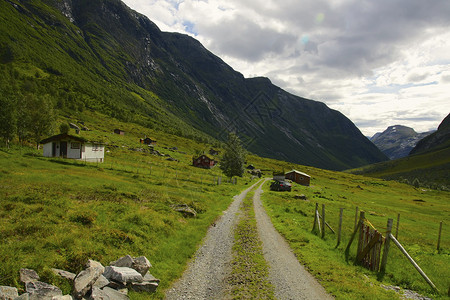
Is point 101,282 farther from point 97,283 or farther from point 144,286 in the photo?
point 144,286

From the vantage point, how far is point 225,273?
1243 centimetres

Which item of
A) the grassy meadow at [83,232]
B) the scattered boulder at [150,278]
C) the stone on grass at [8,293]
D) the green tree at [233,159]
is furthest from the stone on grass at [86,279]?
the green tree at [233,159]

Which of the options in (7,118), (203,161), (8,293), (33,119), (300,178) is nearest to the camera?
(8,293)

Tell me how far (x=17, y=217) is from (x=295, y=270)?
1636cm

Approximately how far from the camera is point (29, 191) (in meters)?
20.5

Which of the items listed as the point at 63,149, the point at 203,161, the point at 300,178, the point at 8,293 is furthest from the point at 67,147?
the point at 300,178

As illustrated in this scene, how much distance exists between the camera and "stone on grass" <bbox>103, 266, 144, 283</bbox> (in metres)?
9.80

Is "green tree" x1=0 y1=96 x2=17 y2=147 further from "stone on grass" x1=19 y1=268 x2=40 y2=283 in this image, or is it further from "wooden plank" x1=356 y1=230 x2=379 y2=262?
"wooden plank" x1=356 y1=230 x2=379 y2=262

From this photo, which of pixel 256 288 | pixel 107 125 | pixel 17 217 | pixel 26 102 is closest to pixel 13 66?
pixel 107 125

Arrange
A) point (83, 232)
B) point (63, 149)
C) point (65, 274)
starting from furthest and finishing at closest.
Result: point (63, 149)
point (83, 232)
point (65, 274)

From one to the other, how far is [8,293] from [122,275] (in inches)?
139

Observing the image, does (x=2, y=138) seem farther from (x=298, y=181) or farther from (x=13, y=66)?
(x=13, y=66)

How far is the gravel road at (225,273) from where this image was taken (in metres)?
10.4

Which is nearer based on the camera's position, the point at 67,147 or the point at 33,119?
the point at 67,147
